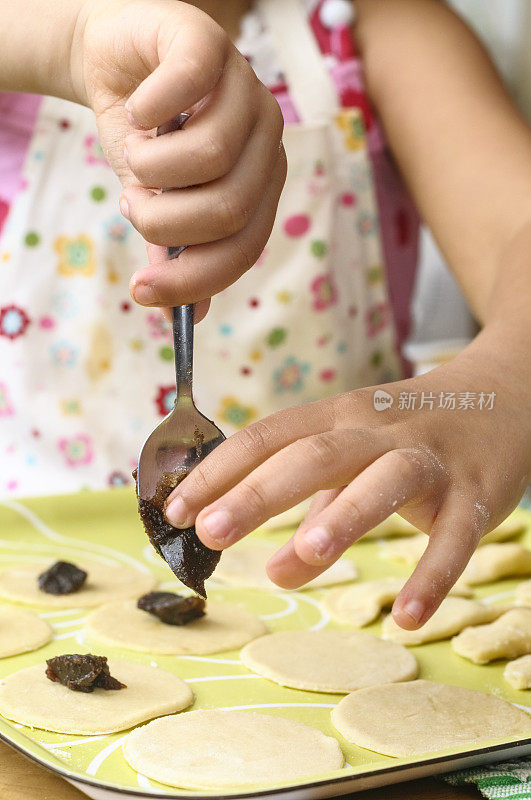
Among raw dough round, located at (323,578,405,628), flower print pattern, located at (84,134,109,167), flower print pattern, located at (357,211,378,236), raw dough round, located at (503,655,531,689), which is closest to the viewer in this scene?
raw dough round, located at (503,655,531,689)

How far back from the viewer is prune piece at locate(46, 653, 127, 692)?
0.67 meters

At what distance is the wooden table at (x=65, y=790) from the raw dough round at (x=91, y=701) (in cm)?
5

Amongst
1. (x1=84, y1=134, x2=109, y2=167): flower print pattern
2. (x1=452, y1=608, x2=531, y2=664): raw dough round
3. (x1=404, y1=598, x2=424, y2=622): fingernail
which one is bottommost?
(x1=452, y1=608, x2=531, y2=664): raw dough round

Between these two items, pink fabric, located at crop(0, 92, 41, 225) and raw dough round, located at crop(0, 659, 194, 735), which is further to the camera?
pink fabric, located at crop(0, 92, 41, 225)

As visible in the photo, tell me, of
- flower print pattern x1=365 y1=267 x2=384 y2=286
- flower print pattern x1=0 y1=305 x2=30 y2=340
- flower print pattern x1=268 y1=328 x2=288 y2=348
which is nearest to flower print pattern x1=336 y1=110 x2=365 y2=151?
flower print pattern x1=365 y1=267 x2=384 y2=286

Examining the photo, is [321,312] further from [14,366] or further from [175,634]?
[175,634]

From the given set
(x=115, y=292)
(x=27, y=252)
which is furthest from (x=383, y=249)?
(x=27, y=252)

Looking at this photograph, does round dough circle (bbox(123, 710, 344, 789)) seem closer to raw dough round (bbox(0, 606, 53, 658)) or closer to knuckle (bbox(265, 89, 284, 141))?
raw dough round (bbox(0, 606, 53, 658))

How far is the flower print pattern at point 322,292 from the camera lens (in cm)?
122

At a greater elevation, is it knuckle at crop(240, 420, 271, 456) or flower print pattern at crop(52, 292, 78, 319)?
knuckle at crop(240, 420, 271, 456)

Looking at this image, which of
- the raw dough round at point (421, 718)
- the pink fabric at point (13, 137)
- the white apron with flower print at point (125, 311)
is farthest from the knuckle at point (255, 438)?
the pink fabric at point (13, 137)

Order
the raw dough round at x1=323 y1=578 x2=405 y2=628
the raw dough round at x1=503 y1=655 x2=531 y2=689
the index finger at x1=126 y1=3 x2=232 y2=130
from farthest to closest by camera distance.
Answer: the raw dough round at x1=323 y1=578 x2=405 y2=628
the raw dough round at x1=503 y1=655 x2=531 y2=689
the index finger at x1=126 y1=3 x2=232 y2=130

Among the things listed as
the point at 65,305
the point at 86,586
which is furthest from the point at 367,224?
the point at 86,586

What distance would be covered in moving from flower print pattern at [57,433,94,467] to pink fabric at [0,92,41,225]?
0.30m
